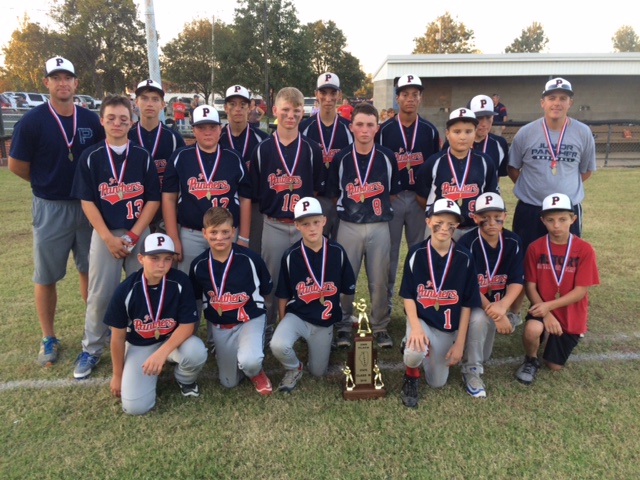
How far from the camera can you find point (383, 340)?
4.04 m

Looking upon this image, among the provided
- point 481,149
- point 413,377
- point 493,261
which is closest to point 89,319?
point 413,377

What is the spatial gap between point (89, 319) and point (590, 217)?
8346mm

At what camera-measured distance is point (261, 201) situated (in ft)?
13.0

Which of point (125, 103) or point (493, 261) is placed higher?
point (125, 103)

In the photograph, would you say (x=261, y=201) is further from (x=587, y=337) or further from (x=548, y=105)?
(x=587, y=337)

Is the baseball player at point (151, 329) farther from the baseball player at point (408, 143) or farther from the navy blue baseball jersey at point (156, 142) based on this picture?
the baseball player at point (408, 143)

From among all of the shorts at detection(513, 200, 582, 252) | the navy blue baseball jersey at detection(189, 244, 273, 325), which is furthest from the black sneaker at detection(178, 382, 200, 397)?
the shorts at detection(513, 200, 582, 252)

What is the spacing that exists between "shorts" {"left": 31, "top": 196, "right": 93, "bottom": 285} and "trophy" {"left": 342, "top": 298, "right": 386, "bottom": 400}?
2.35 m

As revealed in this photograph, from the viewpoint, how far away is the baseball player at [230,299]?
132 inches

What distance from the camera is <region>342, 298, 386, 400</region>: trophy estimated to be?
10.6 feet

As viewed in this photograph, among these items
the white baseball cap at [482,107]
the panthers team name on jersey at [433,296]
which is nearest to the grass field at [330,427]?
the panthers team name on jersey at [433,296]

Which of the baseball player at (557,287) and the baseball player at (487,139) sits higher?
the baseball player at (487,139)

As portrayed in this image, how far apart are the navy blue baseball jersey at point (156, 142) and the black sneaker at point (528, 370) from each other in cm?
327

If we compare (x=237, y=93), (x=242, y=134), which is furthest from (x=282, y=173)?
(x=237, y=93)
